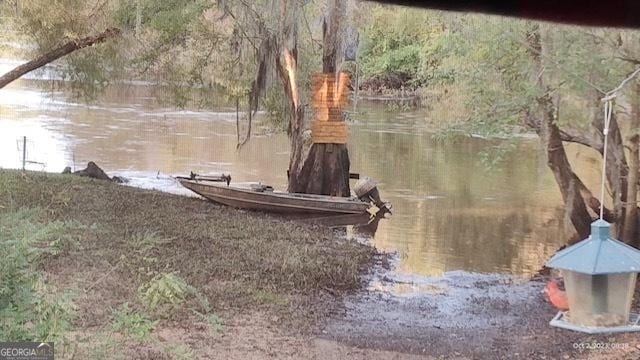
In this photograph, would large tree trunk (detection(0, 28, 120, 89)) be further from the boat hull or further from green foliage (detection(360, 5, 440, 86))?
green foliage (detection(360, 5, 440, 86))

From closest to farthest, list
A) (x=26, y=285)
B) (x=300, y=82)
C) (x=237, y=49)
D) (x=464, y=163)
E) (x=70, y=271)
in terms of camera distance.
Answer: (x=26, y=285) → (x=70, y=271) → (x=237, y=49) → (x=300, y=82) → (x=464, y=163)

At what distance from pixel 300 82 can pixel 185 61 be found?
41.5 inches

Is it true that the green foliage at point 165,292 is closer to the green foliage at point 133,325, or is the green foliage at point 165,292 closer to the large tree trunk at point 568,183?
the green foliage at point 133,325

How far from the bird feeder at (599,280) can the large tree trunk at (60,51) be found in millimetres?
→ 3184

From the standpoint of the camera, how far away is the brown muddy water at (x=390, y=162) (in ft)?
15.9

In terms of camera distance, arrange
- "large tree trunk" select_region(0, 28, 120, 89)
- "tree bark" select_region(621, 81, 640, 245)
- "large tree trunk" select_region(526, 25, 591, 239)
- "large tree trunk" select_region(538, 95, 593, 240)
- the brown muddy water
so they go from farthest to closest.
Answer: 1. the brown muddy water
2. "large tree trunk" select_region(0, 28, 120, 89)
3. "large tree trunk" select_region(538, 95, 593, 240)
4. "large tree trunk" select_region(526, 25, 591, 239)
5. "tree bark" select_region(621, 81, 640, 245)

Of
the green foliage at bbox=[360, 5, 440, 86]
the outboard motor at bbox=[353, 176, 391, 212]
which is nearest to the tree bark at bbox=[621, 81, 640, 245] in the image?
the green foliage at bbox=[360, 5, 440, 86]

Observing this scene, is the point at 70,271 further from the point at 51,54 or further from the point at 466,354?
the point at 51,54

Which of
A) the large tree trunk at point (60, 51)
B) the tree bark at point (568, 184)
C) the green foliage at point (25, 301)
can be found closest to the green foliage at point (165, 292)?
the green foliage at point (25, 301)

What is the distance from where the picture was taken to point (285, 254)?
4098 millimetres

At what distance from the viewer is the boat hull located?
5469mm

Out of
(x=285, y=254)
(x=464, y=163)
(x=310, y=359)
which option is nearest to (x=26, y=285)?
(x=310, y=359)

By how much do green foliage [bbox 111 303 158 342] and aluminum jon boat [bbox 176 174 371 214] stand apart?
2.90 meters

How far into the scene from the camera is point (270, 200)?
5461 millimetres
